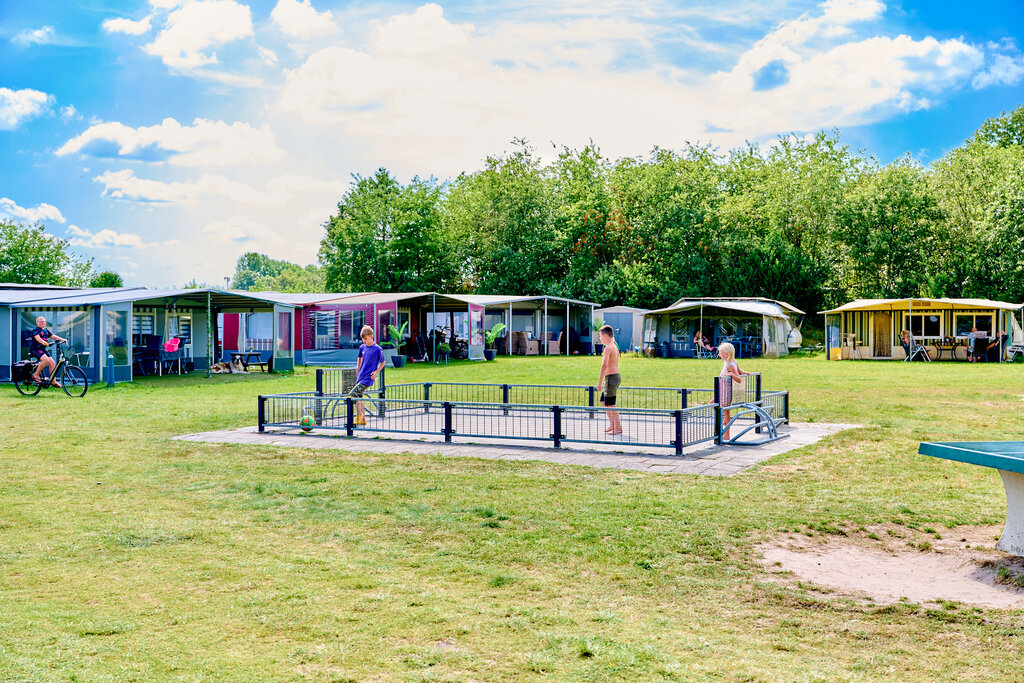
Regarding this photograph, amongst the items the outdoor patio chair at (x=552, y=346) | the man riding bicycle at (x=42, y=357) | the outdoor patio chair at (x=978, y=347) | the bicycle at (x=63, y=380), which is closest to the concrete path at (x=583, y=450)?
the bicycle at (x=63, y=380)

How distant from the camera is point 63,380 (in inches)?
663

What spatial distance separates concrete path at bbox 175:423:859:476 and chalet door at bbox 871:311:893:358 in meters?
24.3

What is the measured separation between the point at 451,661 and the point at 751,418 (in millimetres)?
8651

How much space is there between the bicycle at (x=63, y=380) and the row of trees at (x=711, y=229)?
27582 mm

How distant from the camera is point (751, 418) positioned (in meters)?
11.6

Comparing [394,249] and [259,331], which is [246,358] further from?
[394,249]

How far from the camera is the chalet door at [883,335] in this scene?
109 ft

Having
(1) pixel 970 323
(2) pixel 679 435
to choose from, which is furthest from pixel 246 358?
(1) pixel 970 323

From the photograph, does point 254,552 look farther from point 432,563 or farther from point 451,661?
point 451,661

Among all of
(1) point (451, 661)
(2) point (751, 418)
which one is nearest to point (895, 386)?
(2) point (751, 418)

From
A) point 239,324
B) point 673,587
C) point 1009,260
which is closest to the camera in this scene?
point 673,587

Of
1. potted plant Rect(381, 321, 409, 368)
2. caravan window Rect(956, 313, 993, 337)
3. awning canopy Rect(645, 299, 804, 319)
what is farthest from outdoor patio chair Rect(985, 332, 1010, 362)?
potted plant Rect(381, 321, 409, 368)

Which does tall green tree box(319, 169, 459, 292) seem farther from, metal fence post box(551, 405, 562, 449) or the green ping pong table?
the green ping pong table

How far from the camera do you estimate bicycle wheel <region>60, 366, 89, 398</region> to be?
16.6m
